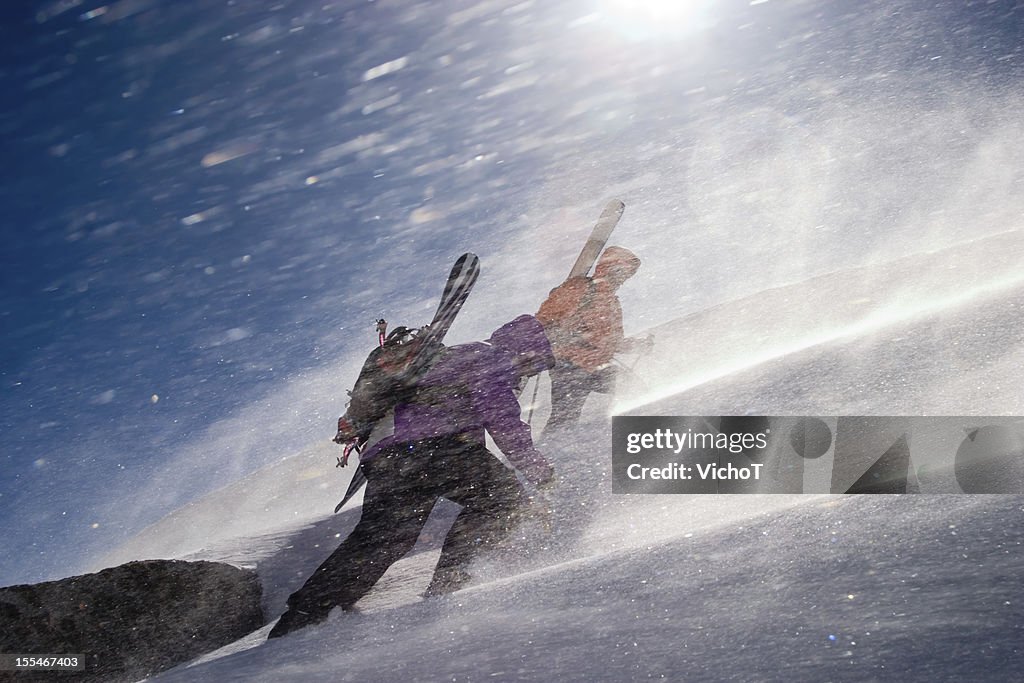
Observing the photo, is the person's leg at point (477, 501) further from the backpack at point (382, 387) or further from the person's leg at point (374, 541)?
the backpack at point (382, 387)

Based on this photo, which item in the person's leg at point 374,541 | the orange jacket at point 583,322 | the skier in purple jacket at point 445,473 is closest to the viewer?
the person's leg at point 374,541

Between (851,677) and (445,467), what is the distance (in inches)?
125

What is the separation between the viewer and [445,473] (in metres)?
4.72

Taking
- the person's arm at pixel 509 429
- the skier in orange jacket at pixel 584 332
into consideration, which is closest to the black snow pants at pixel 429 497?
the person's arm at pixel 509 429

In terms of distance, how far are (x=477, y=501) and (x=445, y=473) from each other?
0.31 metres

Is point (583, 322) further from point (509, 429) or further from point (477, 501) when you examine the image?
point (477, 501)

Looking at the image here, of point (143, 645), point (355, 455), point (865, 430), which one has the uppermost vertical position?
point (355, 455)

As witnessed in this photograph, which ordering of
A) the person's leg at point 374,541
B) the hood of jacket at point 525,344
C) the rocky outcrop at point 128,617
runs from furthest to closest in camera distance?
the hood of jacket at point 525,344, the rocky outcrop at point 128,617, the person's leg at point 374,541

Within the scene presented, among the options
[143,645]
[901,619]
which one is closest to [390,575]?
[143,645]

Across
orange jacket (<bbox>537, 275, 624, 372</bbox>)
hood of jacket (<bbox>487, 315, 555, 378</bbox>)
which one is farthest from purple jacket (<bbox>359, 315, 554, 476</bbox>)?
orange jacket (<bbox>537, 275, 624, 372</bbox>)

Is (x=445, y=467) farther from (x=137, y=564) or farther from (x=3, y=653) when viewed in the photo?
(x=3, y=653)

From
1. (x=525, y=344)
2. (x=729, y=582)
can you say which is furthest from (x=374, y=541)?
(x=729, y=582)

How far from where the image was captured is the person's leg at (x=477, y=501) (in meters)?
4.66

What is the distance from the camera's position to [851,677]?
6.22 feet
